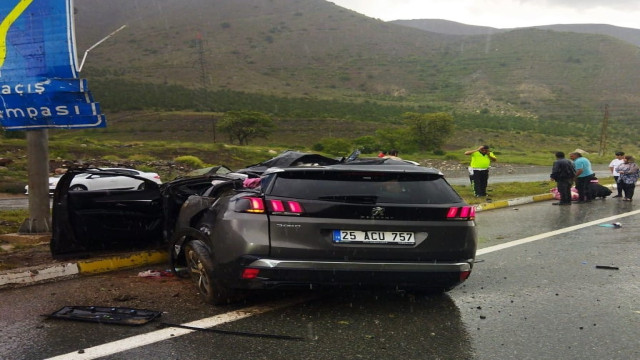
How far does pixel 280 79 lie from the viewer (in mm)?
107562

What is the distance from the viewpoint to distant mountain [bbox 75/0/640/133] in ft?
295

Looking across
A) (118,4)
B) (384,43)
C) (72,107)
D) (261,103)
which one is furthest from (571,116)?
(118,4)

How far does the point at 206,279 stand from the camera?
516 centimetres

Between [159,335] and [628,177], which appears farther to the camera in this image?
[628,177]

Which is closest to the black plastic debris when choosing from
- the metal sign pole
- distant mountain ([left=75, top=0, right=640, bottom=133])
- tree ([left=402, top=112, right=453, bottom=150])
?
the metal sign pole

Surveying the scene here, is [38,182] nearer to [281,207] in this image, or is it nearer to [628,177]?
[281,207]

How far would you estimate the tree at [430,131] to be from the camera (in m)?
60.6

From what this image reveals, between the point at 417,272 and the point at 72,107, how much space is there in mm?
6065

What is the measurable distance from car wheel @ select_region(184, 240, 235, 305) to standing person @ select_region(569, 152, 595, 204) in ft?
42.9

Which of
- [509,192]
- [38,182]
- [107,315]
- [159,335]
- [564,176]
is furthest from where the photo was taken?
[509,192]

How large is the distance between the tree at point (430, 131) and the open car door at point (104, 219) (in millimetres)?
54725

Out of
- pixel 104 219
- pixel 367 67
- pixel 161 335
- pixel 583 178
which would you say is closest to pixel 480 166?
pixel 583 178

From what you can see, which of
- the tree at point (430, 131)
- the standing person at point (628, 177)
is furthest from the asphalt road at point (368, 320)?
the tree at point (430, 131)

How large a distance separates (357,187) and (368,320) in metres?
1.11
